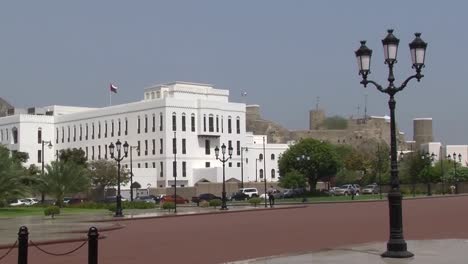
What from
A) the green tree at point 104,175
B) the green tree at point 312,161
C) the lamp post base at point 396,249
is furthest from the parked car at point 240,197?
the lamp post base at point 396,249

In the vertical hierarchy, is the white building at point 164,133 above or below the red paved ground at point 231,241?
above

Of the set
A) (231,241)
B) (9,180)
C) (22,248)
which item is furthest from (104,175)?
(22,248)

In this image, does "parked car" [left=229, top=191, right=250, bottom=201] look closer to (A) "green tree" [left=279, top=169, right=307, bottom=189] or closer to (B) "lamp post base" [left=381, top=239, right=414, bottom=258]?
(A) "green tree" [left=279, top=169, right=307, bottom=189]

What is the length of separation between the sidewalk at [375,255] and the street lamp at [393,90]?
18.1 inches

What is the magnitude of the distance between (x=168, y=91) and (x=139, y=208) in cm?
6846

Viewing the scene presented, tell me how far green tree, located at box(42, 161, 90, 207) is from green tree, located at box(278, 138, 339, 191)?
46627 millimetres

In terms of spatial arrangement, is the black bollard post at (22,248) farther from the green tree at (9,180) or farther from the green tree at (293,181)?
the green tree at (293,181)

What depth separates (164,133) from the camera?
122 m

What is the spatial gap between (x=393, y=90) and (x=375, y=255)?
4239mm

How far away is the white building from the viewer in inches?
4833

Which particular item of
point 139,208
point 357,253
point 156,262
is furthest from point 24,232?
point 139,208

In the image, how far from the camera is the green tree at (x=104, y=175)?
105125 mm

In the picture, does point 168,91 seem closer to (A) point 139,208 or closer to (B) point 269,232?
(A) point 139,208

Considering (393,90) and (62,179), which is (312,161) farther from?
(393,90)
